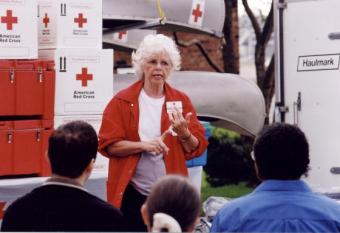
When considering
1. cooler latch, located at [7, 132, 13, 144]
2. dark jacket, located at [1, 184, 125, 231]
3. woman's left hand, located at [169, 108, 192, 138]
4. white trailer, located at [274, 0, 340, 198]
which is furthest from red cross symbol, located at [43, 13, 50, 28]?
dark jacket, located at [1, 184, 125, 231]

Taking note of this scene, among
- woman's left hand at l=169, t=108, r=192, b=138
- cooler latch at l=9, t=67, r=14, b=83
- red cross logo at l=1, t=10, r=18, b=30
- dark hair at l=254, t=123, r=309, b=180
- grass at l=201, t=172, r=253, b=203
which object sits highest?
red cross logo at l=1, t=10, r=18, b=30

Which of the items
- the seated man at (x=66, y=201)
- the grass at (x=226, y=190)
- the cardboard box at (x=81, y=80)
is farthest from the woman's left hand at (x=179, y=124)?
the grass at (x=226, y=190)

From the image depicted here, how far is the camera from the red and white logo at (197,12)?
9.25 metres

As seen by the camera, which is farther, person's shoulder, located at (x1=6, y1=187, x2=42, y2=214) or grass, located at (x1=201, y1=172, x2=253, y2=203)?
grass, located at (x1=201, y1=172, x2=253, y2=203)

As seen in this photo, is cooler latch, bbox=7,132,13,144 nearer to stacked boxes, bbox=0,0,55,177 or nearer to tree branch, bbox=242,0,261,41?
stacked boxes, bbox=0,0,55,177

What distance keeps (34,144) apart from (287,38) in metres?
2.39

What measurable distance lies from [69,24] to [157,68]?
1.47m

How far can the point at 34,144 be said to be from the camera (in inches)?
246

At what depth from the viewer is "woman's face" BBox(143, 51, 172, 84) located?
5172mm

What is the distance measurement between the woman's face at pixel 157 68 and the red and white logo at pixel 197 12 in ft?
13.4

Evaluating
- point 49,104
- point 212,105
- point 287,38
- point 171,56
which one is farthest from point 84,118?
point 212,105

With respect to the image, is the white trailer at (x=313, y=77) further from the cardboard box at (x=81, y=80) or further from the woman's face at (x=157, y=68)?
the woman's face at (x=157, y=68)

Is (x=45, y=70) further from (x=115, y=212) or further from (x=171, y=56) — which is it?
A: (x=115, y=212)

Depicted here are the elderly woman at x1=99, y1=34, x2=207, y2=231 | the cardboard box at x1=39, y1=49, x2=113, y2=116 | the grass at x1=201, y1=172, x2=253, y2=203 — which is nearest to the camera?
the elderly woman at x1=99, y1=34, x2=207, y2=231
